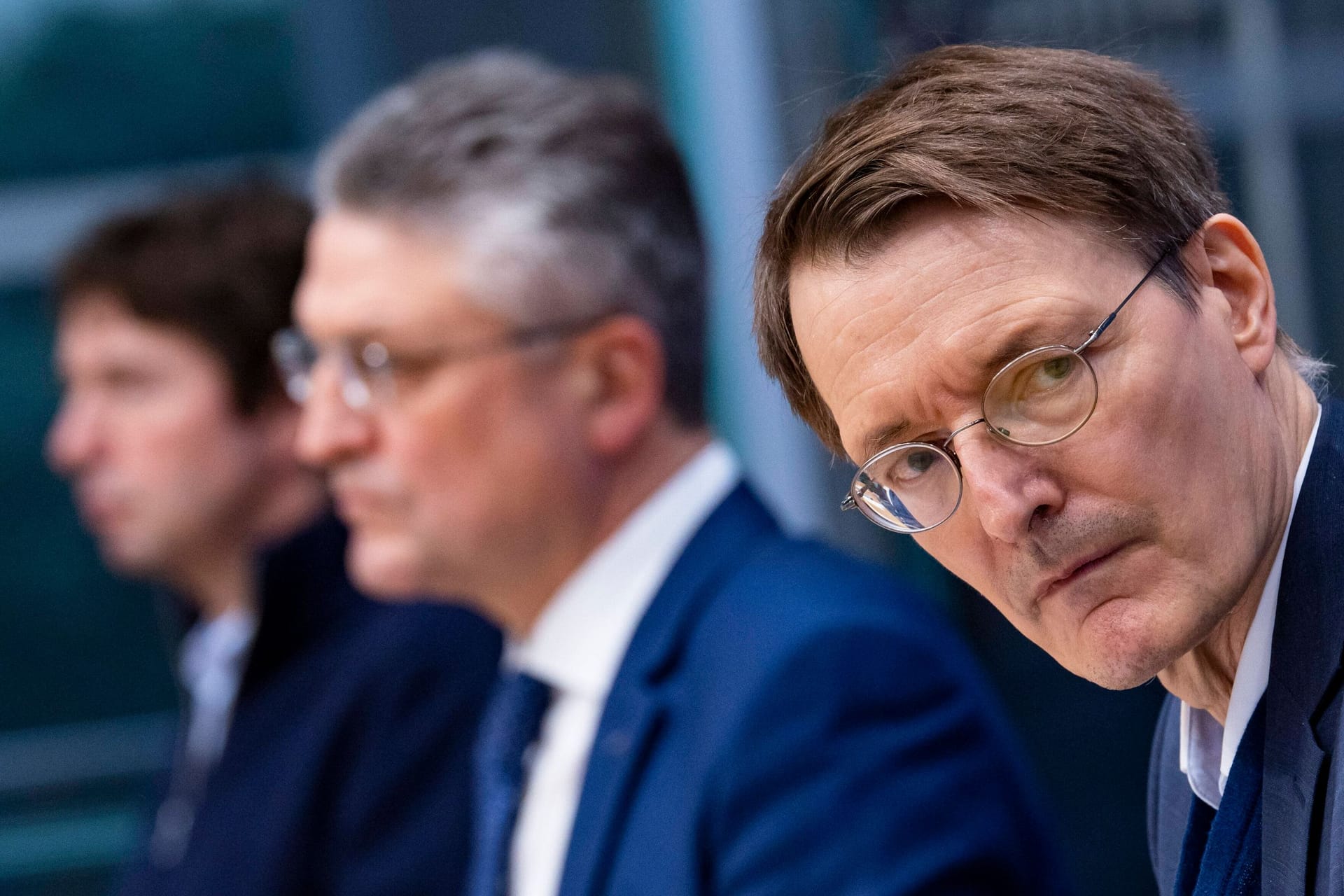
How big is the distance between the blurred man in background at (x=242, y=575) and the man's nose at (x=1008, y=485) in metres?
1.65

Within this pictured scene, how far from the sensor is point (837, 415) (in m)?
1.11

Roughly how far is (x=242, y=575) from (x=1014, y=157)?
2.52 meters

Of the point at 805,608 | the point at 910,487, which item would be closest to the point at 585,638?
the point at 805,608

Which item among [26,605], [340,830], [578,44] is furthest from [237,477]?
[26,605]

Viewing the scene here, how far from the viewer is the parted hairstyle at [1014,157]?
989 mm

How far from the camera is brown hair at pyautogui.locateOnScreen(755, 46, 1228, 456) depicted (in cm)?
99

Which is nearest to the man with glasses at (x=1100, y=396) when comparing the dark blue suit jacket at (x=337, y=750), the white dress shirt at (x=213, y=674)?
the dark blue suit jacket at (x=337, y=750)

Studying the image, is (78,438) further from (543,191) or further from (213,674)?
→ (543,191)

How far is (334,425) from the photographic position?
7.22ft

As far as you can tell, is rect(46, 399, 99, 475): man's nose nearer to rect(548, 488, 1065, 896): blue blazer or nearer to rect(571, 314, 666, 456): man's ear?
rect(571, 314, 666, 456): man's ear

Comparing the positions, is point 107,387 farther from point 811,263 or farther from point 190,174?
point 811,263

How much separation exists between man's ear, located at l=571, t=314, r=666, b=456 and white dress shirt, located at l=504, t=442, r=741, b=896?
0.38ft

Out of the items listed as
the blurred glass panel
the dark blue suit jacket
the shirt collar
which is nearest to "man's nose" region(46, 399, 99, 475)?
the shirt collar

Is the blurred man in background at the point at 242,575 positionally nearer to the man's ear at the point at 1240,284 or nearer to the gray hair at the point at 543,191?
the gray hair at the point at 543,191
